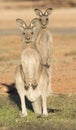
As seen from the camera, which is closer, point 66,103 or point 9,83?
point 66,103

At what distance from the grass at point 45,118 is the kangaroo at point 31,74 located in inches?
10.5

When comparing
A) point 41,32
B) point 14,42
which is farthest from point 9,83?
point 14,42

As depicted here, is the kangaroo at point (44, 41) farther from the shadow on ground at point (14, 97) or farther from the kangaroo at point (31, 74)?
the kangaroo at point (31, 74)

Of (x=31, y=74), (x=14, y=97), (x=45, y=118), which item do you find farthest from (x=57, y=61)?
(x=45, y=118)

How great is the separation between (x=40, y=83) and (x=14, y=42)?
16.6 m

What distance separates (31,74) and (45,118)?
2.67ft

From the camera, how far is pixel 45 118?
1050 centimetres

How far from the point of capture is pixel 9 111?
37.4 feet

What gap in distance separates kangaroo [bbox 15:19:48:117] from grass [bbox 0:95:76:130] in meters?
0.27

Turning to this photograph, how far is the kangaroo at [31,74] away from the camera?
34.8 ft

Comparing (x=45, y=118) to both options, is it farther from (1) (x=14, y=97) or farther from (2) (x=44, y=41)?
(2) (x=44, y=41)

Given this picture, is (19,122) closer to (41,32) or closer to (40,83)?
(40,83)


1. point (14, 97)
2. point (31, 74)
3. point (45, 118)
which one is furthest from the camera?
point (14, 97)

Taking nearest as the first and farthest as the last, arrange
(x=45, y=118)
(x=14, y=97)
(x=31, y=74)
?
(x=45, y=118), (x=31, y=74), (x=14, y=97)
